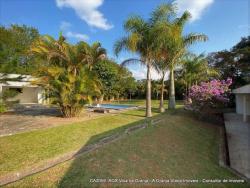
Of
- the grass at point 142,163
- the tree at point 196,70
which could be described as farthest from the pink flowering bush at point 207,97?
the tree at point 196,70

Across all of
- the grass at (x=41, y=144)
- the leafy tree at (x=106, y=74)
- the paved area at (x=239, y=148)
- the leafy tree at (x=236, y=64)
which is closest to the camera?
the grass at (x=41, y=144)

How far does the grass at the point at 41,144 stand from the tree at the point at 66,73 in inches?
112

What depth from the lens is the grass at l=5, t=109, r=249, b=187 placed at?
408 centimetres

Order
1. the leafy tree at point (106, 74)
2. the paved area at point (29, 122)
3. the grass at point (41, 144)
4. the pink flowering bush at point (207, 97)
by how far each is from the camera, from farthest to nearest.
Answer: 1. the leafy tree at point (106, 74)
2. the pink flowering bush at point (207, 97)
3. the paved area at point (29, 122)
4. the grass at point (41, 144)

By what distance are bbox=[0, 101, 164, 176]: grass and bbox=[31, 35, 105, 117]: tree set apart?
2847mm

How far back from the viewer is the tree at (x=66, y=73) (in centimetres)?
1034

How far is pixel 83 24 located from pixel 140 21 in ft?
27.8

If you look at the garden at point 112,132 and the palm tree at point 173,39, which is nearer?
the garden at point 112,132

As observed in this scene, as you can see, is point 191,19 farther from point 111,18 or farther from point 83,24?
point 83,24

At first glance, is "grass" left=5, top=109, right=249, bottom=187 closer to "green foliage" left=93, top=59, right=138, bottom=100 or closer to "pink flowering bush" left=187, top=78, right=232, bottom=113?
"pink flowering bush" left=187, top=78, right=232, bottom=113

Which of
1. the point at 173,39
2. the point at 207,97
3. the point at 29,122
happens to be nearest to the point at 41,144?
the point at 29,122

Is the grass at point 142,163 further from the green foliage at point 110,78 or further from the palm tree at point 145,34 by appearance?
the green foliage at point 110,78

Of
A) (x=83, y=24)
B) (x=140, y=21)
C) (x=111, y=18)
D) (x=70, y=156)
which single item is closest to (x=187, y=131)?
(x=70, y=156)

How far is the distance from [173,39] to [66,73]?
25.1 ft
